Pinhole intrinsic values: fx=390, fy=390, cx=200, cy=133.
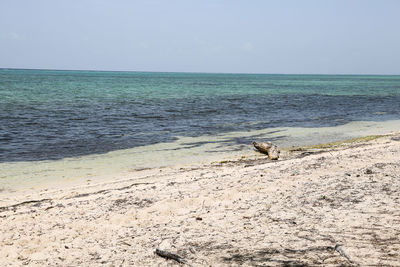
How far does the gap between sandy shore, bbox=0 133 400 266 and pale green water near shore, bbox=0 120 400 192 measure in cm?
148

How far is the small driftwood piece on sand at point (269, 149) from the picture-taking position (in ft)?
40.4

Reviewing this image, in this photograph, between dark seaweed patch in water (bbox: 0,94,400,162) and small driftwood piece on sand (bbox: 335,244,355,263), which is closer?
small driftwood piece on sand (bbox: 335,244,355,263)

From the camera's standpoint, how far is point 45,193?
8.70 metres

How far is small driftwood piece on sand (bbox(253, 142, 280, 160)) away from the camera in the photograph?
12.3m

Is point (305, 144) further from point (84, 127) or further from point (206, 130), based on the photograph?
point (84, 127)

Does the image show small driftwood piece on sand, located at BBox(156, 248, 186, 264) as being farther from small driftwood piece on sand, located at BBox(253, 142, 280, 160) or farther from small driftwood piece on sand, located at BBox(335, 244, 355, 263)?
small driftwood piece on sand, located at BBox(253, 142, 280, 160)

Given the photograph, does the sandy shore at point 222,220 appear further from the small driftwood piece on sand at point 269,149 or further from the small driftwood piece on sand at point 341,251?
the small driftwood piece on sand at point 269,149

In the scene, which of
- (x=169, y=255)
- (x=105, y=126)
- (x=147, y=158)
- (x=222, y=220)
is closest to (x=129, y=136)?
(x=105, y=126)

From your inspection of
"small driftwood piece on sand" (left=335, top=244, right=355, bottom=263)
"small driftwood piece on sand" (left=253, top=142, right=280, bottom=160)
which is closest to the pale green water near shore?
"small driftwood piece on sand" (left=253, top=142, right=280, bottom=160)

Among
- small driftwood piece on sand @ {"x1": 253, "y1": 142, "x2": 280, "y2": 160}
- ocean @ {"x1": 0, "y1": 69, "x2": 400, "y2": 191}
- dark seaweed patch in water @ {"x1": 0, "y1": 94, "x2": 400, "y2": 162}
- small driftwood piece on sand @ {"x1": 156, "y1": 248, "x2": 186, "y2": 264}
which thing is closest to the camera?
small driftwood piece on sand @ {"x1": 156, "y1": 248, "x2": 186, "y2": 264}

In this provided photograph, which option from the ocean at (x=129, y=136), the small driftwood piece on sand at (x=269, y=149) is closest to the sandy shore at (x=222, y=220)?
the ocean at (x=129, y=136)

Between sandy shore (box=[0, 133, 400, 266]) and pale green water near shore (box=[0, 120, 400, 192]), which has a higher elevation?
sandy shore (box=[0, 133, 400, 266])

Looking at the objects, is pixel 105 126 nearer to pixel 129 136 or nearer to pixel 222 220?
pixel 129 136

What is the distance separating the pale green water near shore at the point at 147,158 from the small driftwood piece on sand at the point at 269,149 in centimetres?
33
